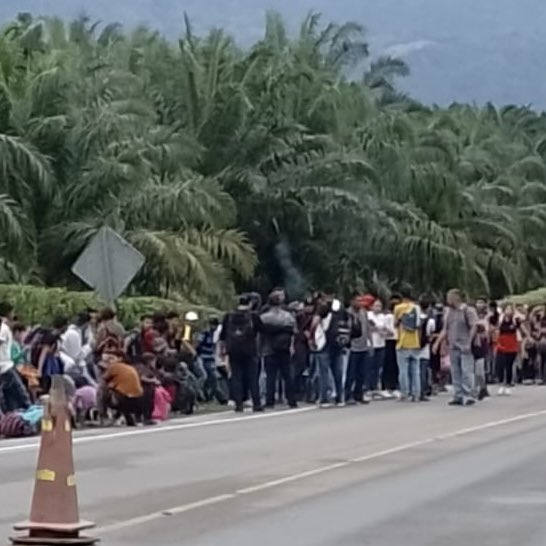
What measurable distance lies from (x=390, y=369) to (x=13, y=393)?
424 inches

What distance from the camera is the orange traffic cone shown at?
38.0 ft

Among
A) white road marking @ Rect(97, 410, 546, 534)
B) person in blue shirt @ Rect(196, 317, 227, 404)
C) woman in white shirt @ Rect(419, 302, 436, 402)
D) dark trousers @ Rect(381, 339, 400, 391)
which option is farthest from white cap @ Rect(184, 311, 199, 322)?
white road marking @ Rect(97, 410, 546, 534)

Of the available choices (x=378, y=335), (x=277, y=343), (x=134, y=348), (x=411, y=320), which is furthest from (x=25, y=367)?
(x=378, y=335)

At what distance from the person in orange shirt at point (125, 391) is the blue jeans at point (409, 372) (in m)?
6.51

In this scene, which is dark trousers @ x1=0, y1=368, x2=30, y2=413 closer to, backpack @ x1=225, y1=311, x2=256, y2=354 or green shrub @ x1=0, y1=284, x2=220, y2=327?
backpack @ x1=225, y1=311, x2=256, y2=354

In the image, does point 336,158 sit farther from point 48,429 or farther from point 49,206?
point 48,429

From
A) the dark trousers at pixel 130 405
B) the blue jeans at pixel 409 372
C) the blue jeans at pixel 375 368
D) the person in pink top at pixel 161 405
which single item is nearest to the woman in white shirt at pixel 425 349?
the blue jeans at pixel 409 372

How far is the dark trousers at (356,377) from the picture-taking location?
30.2 metres

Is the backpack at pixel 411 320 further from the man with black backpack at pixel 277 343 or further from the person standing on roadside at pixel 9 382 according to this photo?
the person standing on roadside at pixel 9 382

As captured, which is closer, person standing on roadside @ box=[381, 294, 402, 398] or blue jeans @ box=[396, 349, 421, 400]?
blue jeans @ box=[396, 349, 421, 400]

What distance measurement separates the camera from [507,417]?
89.1 feet

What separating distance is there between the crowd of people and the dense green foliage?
20.9 feet

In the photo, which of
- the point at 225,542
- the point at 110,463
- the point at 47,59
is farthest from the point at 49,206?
the point at 225,542

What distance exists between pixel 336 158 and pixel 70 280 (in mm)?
10669
